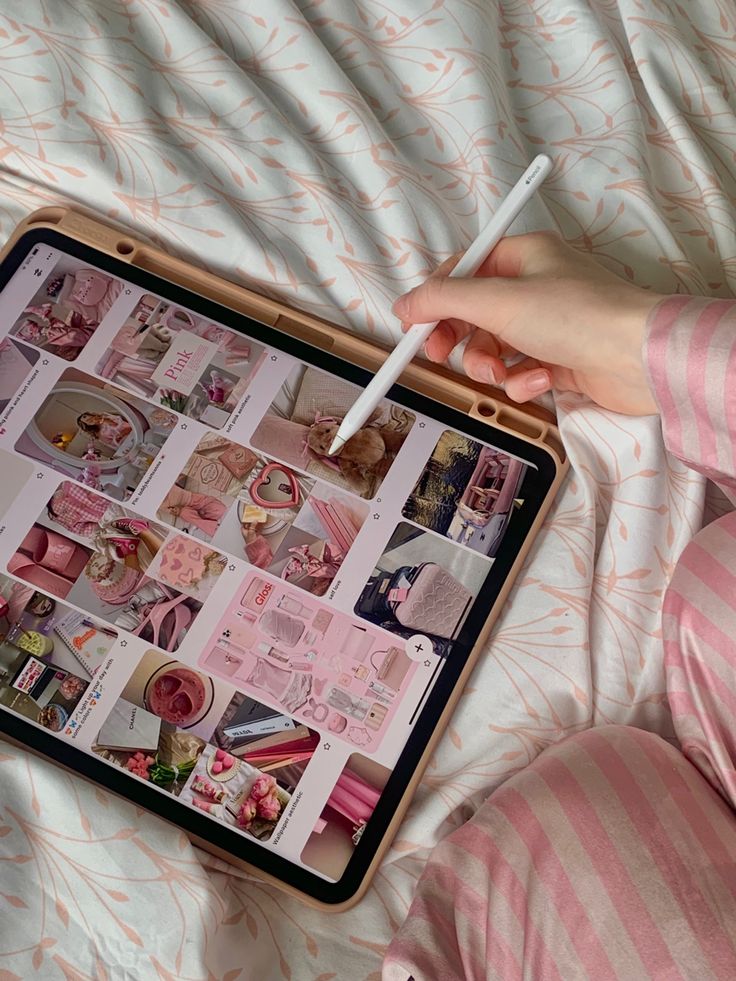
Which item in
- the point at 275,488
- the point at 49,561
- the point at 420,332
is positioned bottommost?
the point at 49,561

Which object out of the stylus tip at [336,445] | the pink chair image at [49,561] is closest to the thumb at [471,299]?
the stylus tip at [336,445]

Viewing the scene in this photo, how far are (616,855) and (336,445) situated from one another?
0.30 metres

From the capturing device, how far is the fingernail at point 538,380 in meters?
0.56

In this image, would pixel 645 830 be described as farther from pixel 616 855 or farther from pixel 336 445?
pixel 336 445

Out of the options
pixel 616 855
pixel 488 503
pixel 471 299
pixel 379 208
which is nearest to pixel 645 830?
pixel 616 855

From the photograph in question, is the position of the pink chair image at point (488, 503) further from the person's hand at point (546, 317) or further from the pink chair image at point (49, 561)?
the pink chair image at point (49, 561)

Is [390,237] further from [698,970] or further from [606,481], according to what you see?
[698,970]

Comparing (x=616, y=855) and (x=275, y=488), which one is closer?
(x=616, y=855)

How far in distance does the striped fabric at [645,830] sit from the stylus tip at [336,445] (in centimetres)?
20

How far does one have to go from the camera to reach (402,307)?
0.57 m

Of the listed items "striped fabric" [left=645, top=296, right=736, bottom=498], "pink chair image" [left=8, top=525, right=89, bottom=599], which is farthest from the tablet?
"striped fabric" [left=645, top=296, right=736, bottom=498]

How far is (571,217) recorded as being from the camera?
2.15 ft

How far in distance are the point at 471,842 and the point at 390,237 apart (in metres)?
0.43

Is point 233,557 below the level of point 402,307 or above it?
below
